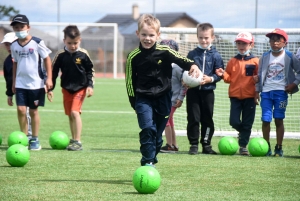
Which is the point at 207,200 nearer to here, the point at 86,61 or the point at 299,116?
the point at 86,61

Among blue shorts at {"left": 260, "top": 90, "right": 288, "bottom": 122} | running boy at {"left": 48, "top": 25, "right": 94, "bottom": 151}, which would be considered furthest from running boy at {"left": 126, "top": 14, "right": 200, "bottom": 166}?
running boy at {"left": 48, "top": 25, "right": 94, "bottom": 151}

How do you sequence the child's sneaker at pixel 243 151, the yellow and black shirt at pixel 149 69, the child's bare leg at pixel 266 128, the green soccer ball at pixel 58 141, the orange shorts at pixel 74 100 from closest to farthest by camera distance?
the yellow and black shirt at pixel 149 69 → the child's bare leg at pixel 266 128 → the child's sneaker at pixel 243 151 → the green soccer ball at pixel 58 141 → the orange shorts at pixel 74 100

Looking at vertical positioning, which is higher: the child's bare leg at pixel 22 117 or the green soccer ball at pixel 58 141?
the child's bare leg at pixel 22 117

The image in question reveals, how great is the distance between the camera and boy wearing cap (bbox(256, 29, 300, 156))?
9.43 meters

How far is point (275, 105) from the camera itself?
9.46 meters

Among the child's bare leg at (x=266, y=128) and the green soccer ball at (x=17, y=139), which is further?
the green soccer ball at (x=17, y=139)

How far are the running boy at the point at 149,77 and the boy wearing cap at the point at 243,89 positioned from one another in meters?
2.56

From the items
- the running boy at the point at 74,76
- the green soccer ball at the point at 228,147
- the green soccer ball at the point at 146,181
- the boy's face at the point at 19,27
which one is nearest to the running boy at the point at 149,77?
the green soccer ball at the point at 146,181

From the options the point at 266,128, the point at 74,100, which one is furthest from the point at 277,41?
the point at 74,100

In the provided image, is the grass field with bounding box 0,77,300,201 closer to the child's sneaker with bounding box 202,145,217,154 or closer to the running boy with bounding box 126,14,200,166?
the child's sneaker with bounding box 202,145,217,154

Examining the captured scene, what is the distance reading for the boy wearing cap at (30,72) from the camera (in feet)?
Answer: 32.5

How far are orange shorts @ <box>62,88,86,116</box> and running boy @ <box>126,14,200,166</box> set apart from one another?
2.86 meters

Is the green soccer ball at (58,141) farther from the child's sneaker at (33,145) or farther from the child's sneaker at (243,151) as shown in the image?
the child's sneaker at (243,151)

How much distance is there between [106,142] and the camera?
1108 centimetres
